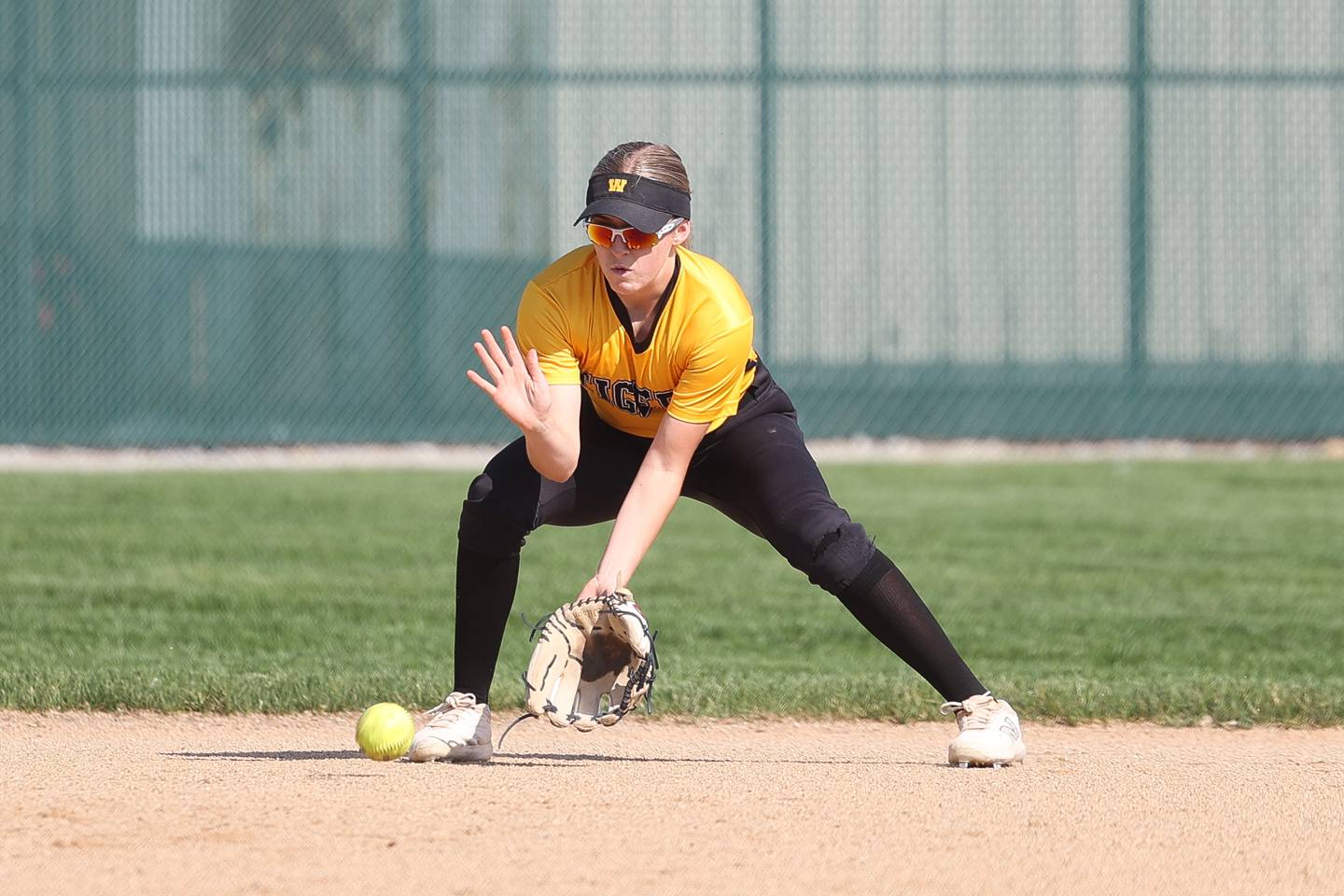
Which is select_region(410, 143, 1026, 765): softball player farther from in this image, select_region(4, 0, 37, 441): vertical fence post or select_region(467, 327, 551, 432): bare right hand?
select_region(4, 0, 37, 441): vertical fence post

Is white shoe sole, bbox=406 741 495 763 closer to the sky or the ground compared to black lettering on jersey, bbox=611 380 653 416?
closer to the ground

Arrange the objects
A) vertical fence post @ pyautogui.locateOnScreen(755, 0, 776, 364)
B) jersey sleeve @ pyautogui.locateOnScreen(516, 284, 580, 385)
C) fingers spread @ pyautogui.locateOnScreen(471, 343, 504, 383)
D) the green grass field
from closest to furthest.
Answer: fingers spread @ pyautogui.locateOnScreen(471, 343, 504, 383) < jersey sleeve @ pyautogui.locateOnScreen(516, 284, 580, 385) < the green grass field < vertical fence post @ pyautogui.locateOnScreen(755, 0, 776, 364)

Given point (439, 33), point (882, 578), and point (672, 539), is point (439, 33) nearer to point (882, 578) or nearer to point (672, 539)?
point (672, 539)

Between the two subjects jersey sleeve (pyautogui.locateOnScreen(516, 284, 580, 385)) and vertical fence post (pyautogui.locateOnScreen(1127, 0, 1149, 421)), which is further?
vertical fence post (pyautogui.locateOnScreen(1127, 0, 1149, 421))

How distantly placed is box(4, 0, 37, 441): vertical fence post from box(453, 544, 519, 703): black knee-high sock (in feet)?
29.5

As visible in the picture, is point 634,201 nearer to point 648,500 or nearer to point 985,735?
point 648,500

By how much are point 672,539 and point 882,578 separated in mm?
5108

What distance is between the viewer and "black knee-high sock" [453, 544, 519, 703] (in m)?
4.67

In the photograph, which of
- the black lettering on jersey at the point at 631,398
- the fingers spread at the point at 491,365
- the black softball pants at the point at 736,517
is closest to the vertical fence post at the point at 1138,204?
the black softball pants at the point at 736,517

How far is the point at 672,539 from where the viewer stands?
9586 mm

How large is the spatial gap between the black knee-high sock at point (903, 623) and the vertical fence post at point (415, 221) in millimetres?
8787

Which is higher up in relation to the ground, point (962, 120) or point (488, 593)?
point (962, 120)

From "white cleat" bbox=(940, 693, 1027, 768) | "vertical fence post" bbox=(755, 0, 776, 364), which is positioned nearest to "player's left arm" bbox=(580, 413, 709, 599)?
"white cleat" bbox=(940, 693, 1027, 768)

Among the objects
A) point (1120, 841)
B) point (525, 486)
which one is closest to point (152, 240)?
point (525, 486)
